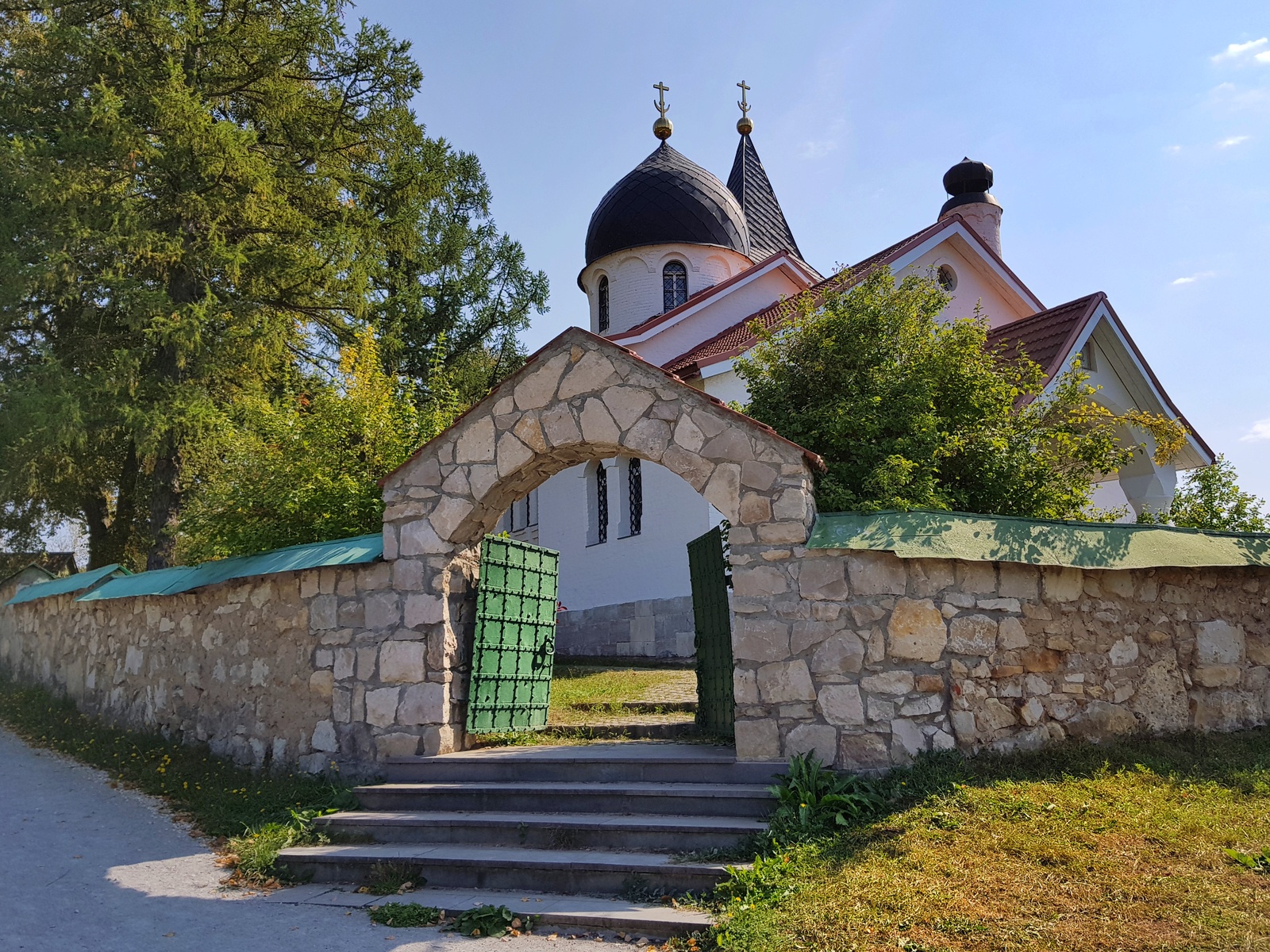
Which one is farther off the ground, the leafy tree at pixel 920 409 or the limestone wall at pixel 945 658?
the leafy tree at pixel 920 409

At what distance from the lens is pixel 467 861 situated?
19.2 ft

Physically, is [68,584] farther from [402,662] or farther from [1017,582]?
[1017,582]

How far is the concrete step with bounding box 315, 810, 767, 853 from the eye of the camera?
5.69 meters

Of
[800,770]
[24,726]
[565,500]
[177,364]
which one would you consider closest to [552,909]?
[800,770]

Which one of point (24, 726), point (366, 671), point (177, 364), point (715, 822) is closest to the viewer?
point (715, 822)

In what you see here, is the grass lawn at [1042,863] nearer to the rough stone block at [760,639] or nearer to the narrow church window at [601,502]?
the rough stone block at [760,639]

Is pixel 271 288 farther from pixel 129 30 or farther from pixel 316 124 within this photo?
pixel 129 30

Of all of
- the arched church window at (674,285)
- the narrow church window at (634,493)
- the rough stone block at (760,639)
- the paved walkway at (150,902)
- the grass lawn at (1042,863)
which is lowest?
the paved walkway at (150,902)

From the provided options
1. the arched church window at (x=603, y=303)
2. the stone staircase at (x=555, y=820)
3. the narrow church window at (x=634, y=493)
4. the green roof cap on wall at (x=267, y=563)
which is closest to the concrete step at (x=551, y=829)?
the stone staircase at (x=555, y=820)

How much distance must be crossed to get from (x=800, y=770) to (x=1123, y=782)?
1.90 metres

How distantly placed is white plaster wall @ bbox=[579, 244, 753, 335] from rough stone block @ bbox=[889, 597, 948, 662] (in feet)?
46.4

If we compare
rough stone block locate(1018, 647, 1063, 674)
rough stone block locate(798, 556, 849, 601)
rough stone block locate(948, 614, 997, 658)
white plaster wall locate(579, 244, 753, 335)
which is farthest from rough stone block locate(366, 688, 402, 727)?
white plaster wall locate(579, 244, 753, 335)

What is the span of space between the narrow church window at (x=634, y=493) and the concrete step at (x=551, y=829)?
412 inches

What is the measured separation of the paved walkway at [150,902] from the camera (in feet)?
16.6
